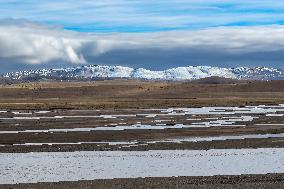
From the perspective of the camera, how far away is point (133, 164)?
32438 millimetres

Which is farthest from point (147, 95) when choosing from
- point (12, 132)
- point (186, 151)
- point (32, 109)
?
point (186, 151)

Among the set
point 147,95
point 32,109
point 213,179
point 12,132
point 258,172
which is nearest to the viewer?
point 213,179

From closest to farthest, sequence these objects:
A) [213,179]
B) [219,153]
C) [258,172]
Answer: [213,179]
[258,172]
[219,153]

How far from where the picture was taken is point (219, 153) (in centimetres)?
3688

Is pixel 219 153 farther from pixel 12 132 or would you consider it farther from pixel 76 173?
pixel 12 132

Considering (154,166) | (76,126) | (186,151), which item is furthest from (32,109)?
(154,166)

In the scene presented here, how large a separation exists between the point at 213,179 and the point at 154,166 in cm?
527

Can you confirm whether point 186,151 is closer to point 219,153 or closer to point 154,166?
point 219,153

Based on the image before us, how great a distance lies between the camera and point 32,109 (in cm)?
8756

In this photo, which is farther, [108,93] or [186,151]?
[108,93]

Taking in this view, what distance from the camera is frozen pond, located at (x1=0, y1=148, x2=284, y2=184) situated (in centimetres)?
2880

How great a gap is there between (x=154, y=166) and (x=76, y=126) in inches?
1048

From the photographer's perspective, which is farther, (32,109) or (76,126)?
(32,109)

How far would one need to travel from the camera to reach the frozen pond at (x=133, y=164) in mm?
28797
